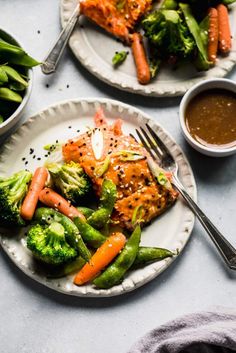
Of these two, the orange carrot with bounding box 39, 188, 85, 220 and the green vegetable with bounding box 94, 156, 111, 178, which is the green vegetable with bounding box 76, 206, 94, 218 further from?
the green vegetable with bounding box 94, 156, 111, 178

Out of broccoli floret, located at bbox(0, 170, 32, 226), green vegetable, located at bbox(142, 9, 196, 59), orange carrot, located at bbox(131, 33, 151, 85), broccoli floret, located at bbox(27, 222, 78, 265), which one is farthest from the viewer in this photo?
orange carrot, located at bbox(131, 33, 151, 85)

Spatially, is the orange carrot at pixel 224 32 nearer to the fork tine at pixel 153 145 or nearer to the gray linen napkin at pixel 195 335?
the fork tine at pixel 153 145

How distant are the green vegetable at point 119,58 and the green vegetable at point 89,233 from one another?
114 centimetres

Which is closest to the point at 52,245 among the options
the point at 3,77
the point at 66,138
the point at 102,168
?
the point at 102,168

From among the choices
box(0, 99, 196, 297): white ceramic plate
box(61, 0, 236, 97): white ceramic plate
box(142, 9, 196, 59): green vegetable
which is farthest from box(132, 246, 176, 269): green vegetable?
box(142, 9, 196, 59): green vegetable

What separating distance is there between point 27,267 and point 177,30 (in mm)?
1775

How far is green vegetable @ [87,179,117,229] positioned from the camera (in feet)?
13.9

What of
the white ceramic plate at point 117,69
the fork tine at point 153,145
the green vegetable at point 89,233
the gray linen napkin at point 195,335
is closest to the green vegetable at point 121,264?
the green vegetable at point 89,233

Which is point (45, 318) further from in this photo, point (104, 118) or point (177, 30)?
point (177, 30)

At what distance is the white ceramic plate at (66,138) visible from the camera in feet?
14.3

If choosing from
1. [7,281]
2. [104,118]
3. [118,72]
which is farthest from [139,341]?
[118,72]

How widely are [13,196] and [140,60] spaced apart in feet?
4.06

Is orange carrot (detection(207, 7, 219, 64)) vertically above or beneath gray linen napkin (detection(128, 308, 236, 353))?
above

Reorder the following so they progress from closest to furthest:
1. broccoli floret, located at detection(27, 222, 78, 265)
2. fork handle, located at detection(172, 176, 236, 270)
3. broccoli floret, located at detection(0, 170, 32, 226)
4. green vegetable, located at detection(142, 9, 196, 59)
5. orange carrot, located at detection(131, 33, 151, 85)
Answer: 1. broccoli floret, located at detection(27, 222, 78, 265)
2. broccoli floret, located at detection(0, 170, 32, 226)
3. fork handle, located at detection(172, 176, 236, 270)
4. green vegetable, located at detection(142, 9, 196, 59)
5. orange carrot, located at detection(131, 33, 151, 85)
